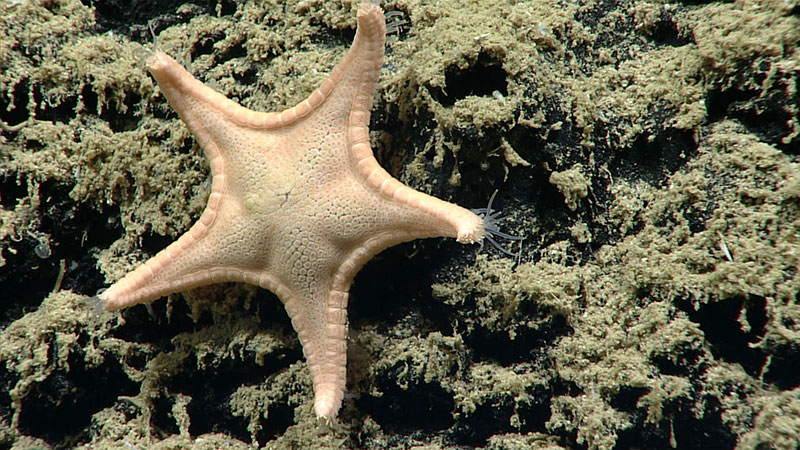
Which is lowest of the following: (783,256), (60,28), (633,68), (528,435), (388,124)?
(528,435)

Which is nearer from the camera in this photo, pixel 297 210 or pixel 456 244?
pixel 297 210

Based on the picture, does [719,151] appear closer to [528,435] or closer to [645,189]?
[645,189]

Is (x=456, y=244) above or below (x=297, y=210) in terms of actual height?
below

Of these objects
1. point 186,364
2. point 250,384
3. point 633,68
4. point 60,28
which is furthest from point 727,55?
point 60,28
